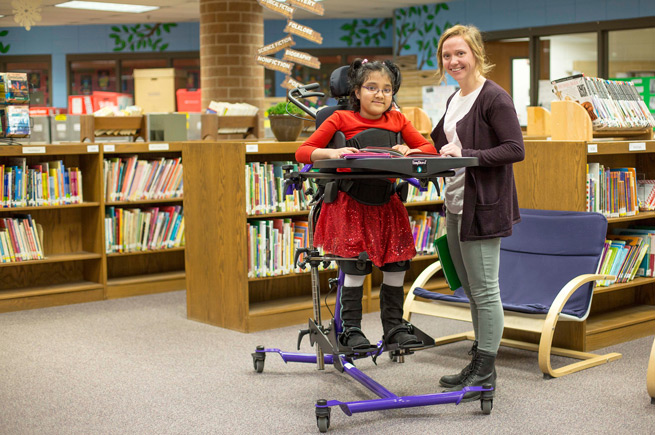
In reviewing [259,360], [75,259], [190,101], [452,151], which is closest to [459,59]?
[452,151]

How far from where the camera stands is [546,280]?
392 cm

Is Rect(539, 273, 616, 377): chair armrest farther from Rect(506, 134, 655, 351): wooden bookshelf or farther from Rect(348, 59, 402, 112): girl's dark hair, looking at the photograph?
Rect(348, 59, 402, 112): girl's dark hair

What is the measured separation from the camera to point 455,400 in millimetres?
3086

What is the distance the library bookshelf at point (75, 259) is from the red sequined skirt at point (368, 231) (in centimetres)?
289

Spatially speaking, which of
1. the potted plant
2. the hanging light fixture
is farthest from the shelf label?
the hanging light fixture

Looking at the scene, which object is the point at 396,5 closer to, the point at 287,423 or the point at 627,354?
the point at 627,354

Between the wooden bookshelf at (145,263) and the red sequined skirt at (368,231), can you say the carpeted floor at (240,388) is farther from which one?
the wooden bookshelf at (145,263)

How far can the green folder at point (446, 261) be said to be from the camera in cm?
341

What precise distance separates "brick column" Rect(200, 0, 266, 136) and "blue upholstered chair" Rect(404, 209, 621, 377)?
3.72 metres

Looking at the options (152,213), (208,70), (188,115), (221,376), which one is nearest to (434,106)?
(208,70)

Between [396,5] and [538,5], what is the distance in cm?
228

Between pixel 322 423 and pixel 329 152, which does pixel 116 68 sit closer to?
pixel 329 152

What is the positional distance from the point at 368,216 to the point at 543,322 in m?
1.11

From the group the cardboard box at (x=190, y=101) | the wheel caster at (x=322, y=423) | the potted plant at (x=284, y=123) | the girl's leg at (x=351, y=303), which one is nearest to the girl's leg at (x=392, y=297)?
the girl's leg at (x=351, y=303)
